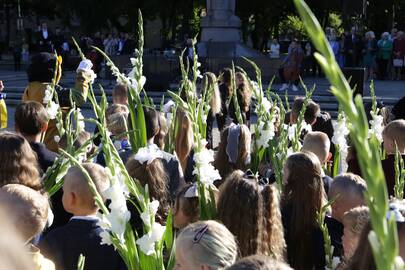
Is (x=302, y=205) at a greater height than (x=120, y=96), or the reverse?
(x=120, y=96)

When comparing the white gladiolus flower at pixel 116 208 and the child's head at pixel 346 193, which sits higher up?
the white gladiolus flower at pixel 116 208

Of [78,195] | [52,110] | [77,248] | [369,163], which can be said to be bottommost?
[77,248]

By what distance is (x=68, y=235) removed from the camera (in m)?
3.26

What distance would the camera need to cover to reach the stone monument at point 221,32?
25016mm

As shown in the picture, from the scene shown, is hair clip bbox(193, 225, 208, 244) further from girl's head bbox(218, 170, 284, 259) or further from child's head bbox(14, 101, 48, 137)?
child's head bbox(14, 101, 48, 137)

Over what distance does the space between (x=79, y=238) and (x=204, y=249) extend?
41.3 inches

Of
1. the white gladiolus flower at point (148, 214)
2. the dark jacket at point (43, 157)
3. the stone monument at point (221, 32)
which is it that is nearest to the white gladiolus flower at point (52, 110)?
the dark jacket at point (43, 157)

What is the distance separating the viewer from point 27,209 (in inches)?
108

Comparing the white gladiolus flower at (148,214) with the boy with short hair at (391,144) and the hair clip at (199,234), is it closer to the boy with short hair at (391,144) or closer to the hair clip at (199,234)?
the hair clip at (199,234)

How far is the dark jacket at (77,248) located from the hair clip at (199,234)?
96 cm

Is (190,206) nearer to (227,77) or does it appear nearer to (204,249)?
(204,249)

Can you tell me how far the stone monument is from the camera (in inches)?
985

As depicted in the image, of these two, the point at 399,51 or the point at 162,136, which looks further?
the point at 399,51

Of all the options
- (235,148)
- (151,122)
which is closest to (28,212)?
(151,122)
